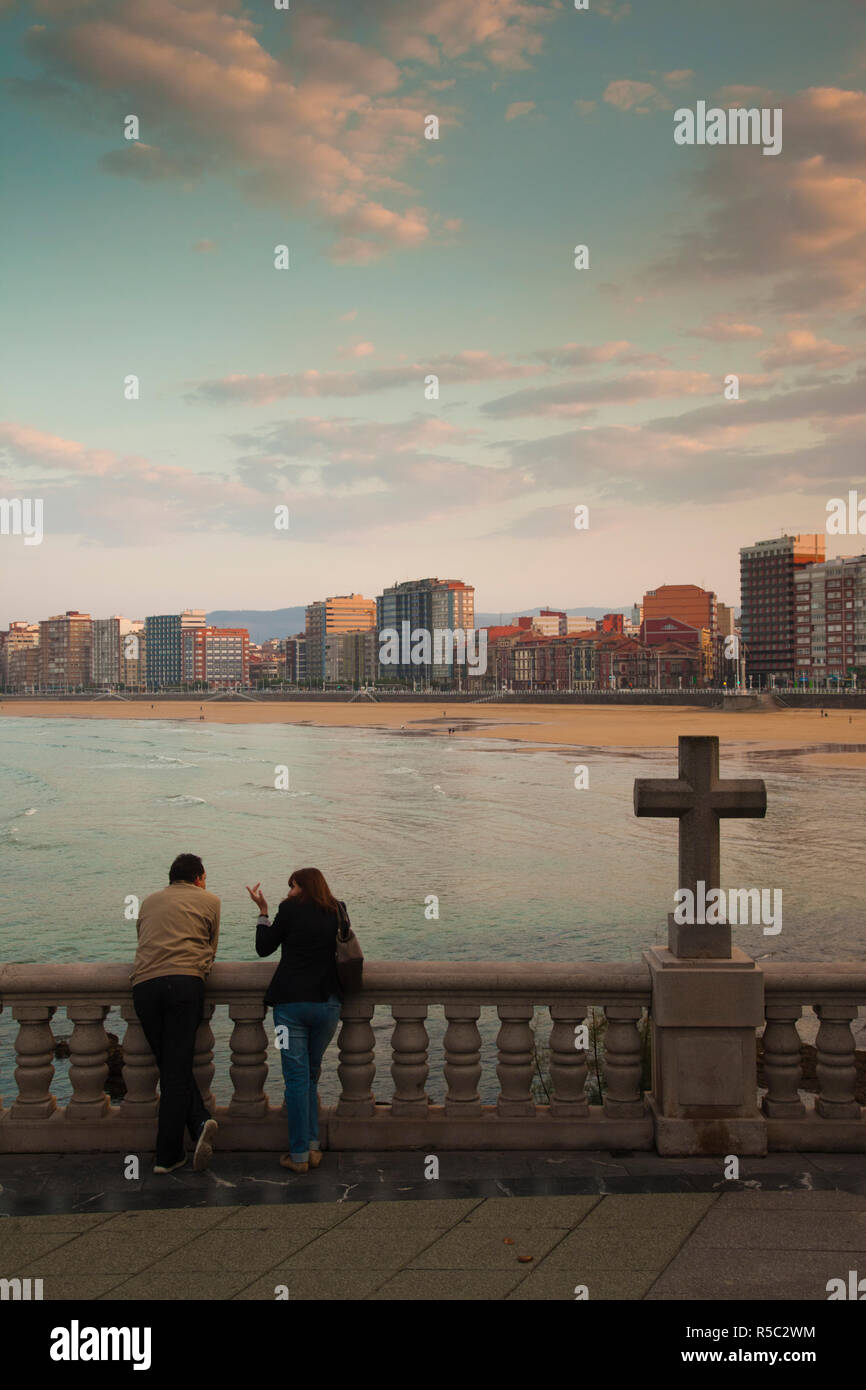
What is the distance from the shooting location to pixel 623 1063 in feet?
20.9

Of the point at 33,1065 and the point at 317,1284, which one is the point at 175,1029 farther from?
the point at 317,1284

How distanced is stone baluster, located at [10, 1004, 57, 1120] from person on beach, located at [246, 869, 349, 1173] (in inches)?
52.7

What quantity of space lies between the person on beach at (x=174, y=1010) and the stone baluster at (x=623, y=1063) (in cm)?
232

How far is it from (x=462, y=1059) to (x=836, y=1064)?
2198 millimetres

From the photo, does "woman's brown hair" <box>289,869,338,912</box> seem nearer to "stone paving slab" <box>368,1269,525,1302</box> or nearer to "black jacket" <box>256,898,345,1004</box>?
"black jacket" <box>256,898,345,1004</box>

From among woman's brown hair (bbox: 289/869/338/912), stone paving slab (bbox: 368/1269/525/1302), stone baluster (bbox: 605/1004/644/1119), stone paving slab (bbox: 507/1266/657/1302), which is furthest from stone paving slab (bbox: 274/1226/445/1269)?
woman's brown hair (bbox: 289/869/338/912)

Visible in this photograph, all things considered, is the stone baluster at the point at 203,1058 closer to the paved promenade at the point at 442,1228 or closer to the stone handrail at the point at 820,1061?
the paved promenade at the point at 442,1228

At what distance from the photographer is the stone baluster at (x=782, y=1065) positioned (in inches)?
243

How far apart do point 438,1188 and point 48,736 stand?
104m

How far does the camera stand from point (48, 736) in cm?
10250

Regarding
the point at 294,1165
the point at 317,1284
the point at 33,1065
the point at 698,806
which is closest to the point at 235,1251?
the point at 317,1284
